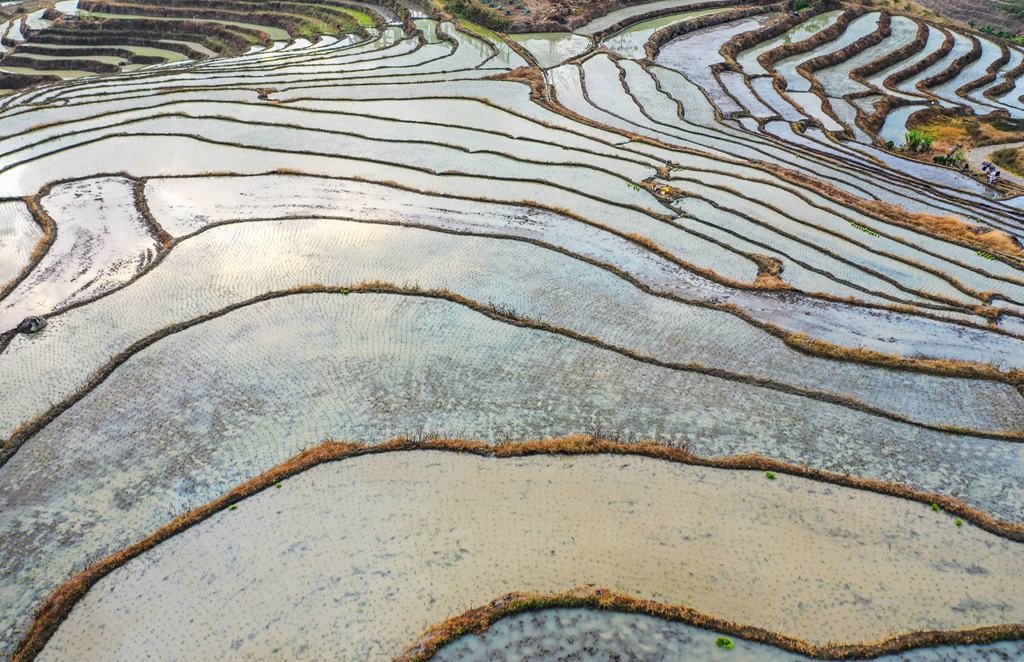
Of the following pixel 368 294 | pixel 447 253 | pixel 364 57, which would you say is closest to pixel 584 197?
pixel 447 253

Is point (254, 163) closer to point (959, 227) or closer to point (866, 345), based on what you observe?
point (866, 345)

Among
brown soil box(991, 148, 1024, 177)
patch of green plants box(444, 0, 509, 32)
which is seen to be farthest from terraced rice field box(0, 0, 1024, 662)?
patch of green plants box(444, 0, 509, 32)

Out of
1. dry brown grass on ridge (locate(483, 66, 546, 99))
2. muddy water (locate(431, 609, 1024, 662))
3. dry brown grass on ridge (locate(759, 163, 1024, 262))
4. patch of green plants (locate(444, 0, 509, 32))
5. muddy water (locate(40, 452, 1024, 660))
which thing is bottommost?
muddy water (locate(431, 609, 1024, 662))

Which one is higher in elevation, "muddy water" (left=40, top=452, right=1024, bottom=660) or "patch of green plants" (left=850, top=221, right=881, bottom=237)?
"patch of green plants" (left=850, top=221, right=881, bottom=237)

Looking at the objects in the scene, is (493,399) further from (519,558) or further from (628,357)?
(519,558)

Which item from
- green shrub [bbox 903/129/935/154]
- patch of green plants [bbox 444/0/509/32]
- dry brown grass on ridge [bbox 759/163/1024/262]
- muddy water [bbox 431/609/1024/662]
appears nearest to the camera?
muddy water [bbox 431/609/1024/662]

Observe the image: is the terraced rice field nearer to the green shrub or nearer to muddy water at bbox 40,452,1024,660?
muddy water at bbox 40,452,1024,660

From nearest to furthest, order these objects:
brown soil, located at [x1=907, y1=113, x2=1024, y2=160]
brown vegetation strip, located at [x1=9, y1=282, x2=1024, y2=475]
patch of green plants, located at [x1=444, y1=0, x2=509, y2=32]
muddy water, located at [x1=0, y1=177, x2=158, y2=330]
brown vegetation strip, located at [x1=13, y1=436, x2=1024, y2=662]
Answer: brown vegetation strip, located at [x1=13, y1=436, x2=1024, y2=662], brown vegetation strip, located at [x1=9, y1=282, x2=1024, y2=475], muddy water, located at [x1=0, y1=177, x2=158, y2=330], brown soil, located at [x1=907, y1=113, x2=1024, y2=160], patch of green plants, located at [x1=444, y1=0, x2=509, y2=32]

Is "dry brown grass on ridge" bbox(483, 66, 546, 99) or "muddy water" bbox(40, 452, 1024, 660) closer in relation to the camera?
"muddy water" bbox(40, 452, 1024, 660)
